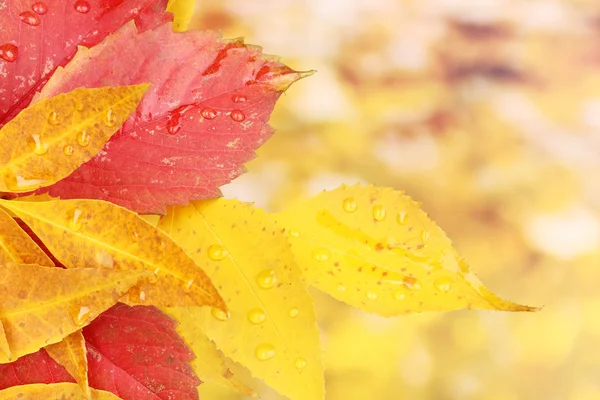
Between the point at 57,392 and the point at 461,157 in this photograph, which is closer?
the point at 57,392

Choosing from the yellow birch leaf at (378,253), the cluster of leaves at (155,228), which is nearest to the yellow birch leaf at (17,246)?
the cluster of leaves at (155,228)

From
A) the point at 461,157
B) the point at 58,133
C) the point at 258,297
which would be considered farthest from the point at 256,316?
the point at 461,157

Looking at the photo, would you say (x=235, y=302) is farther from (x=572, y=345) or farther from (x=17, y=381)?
(x=572, y=345)

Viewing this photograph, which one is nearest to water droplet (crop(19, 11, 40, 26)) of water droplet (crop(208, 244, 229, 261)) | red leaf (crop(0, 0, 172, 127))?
red leaf (crop(0, 0, 172, 127))

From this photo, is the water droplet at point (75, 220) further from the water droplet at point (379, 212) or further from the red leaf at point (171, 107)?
the water droplet at point (379, 212)

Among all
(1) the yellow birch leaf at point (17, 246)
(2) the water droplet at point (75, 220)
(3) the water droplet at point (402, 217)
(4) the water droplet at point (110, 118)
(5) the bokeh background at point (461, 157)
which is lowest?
(5) the bokeh background at point (461, 157)

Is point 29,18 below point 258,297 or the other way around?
the other way around

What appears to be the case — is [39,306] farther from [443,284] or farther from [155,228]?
[443,284]
